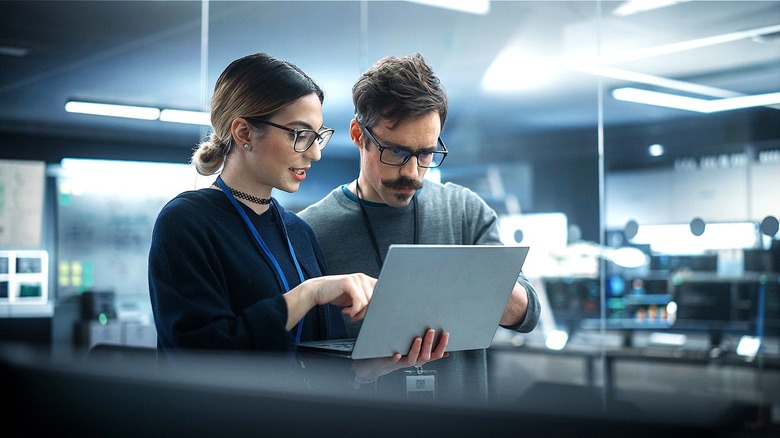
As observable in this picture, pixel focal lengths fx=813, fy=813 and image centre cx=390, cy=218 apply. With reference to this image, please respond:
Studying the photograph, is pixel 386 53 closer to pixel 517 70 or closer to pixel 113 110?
pixel 517 70

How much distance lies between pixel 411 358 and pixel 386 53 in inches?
116

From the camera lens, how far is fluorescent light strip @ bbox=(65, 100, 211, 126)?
351 cm

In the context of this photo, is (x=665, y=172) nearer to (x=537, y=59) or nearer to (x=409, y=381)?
(x=537, y=59)

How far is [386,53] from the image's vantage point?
13.7 feet

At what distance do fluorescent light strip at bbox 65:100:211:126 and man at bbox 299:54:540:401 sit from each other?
1.68 m

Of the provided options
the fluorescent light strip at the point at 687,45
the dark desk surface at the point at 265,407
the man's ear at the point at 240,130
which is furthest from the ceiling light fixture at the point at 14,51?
the dark desk surface at the point at 265,407

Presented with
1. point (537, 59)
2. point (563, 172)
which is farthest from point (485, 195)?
point (537, 59)

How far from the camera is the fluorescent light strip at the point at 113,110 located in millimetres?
3504

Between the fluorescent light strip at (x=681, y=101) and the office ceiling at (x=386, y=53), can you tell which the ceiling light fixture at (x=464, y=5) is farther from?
the fluorescent light strip at (x=681, y=101)

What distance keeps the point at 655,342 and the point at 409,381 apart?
338 centimetres

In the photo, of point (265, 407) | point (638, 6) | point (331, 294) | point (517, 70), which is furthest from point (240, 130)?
point (638, 6)

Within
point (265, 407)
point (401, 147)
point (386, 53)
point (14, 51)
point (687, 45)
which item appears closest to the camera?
point (265, 407)

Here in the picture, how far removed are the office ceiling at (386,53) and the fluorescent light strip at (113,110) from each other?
3 centimetres

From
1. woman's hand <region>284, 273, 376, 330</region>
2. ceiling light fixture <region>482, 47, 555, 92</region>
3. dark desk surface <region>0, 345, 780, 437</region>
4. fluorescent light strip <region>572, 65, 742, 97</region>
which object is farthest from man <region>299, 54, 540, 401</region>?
fluorescent light strip <region>572, 65, 742, 97</region>
